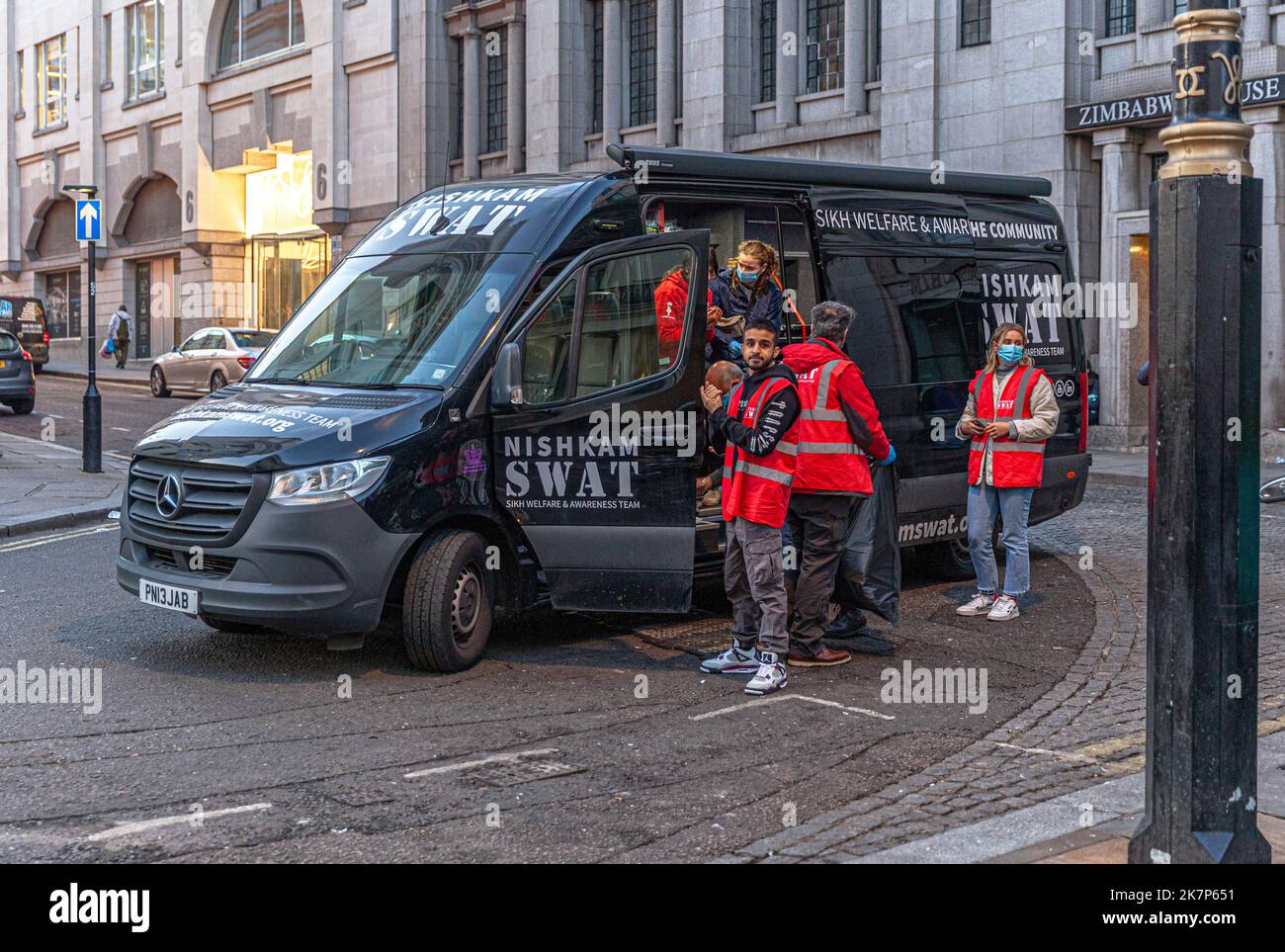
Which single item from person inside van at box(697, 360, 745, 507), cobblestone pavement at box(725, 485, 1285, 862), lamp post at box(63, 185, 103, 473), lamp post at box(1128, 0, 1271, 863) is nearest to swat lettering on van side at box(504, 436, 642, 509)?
person inside van at box(697, 360, 745, 507)

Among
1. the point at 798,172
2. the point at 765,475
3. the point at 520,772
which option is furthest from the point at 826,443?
the point at 520,772

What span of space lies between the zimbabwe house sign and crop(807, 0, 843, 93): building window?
19.6ft

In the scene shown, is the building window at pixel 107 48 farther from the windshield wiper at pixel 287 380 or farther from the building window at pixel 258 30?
the windshield wiper at pixel 287 380

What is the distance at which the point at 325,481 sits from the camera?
7.45m

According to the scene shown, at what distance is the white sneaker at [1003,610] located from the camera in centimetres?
954

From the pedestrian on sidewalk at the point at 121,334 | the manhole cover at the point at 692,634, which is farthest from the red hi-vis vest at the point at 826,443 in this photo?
the pedestrian on sidewalk at the point at 121,334

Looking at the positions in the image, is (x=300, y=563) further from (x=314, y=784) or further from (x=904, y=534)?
(x=904, y=534)

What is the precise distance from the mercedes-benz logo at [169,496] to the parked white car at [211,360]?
22376 millimetres

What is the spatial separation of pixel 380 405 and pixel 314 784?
2.34 metres

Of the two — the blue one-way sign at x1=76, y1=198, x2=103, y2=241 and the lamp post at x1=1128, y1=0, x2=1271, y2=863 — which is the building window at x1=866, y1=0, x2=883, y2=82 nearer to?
the blue one-way sign at x1=76, y1=198, x2=103, y2=241

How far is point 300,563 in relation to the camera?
740 cm

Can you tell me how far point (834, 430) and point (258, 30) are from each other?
40898 mm

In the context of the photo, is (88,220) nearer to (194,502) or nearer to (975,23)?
(194,502)
